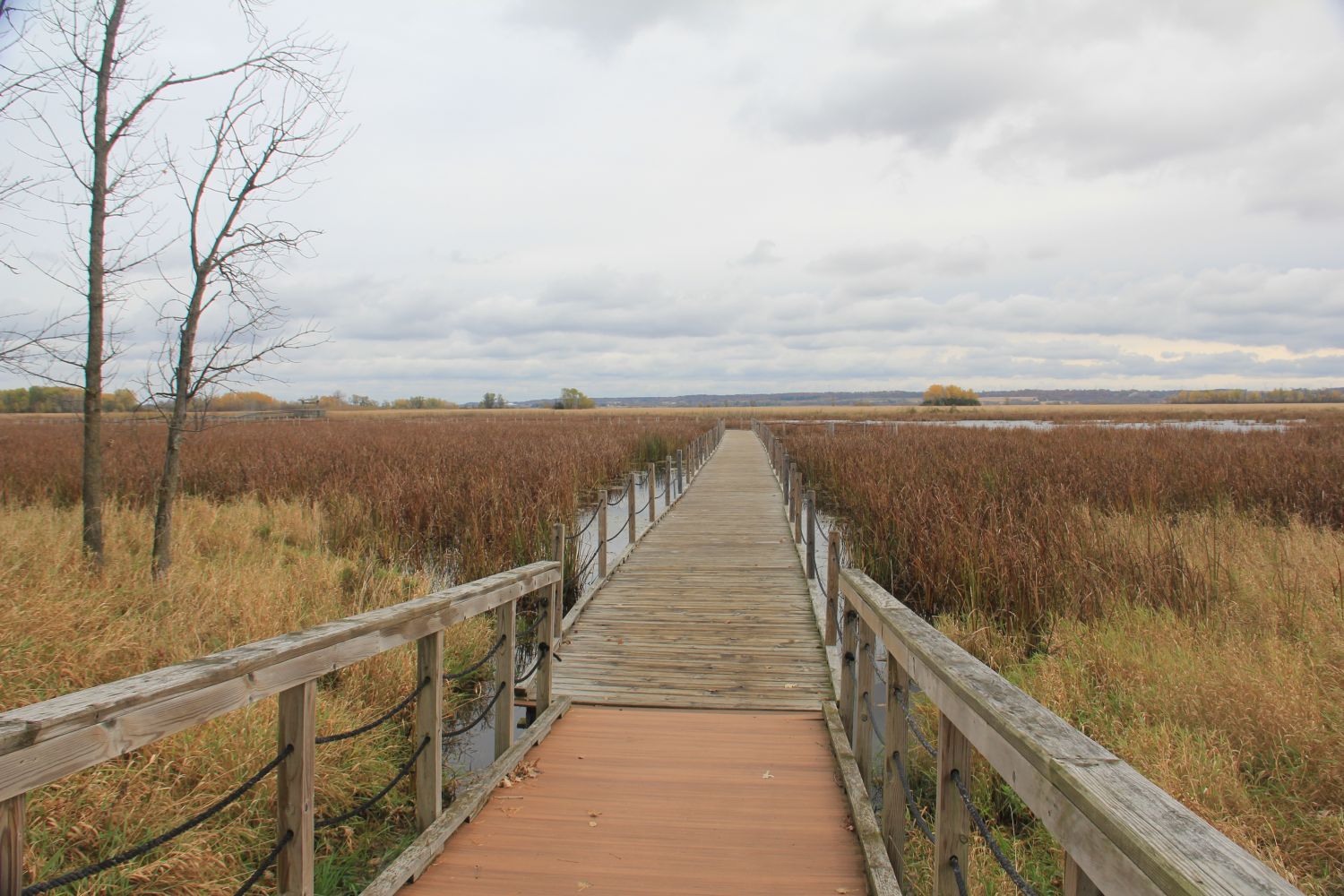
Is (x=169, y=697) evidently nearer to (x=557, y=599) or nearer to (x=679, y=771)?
(x=679, y=771)

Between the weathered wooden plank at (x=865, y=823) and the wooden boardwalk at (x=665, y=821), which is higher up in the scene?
the weathered wooden plank at (x=865, y=823)

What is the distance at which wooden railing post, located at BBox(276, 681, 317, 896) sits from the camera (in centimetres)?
224

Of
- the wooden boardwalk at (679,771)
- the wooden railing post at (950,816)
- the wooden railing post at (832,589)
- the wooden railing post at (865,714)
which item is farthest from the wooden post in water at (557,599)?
the wooden railing post at (950,816)

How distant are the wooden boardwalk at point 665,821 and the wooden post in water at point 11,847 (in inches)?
61.1

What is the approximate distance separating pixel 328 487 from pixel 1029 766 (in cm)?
1211

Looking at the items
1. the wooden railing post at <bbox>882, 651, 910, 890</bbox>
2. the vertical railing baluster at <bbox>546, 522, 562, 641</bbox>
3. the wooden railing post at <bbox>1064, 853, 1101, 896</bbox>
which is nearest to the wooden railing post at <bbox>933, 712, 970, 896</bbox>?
the wooden railing post at <bbox>882, 651, 910, 890</bbox>

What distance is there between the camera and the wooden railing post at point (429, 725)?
9.91 ft

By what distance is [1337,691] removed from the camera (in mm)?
4234

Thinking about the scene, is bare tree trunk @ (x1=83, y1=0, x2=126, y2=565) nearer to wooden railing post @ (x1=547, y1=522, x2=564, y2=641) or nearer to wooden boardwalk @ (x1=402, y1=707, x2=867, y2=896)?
wooden railing post @ (x1=547, y1=522, x2=564, y2=641)

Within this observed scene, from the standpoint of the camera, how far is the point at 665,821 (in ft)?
10.8

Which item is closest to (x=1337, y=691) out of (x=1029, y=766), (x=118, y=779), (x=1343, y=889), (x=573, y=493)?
(x=1343, y=889)

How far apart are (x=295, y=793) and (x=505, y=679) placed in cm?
156

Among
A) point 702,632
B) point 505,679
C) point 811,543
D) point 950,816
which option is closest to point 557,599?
point 505,679

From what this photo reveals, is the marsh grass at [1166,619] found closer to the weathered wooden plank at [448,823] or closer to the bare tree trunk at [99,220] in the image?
the weathered wooden plank at [448,823]
